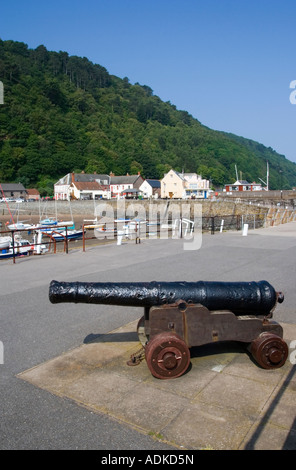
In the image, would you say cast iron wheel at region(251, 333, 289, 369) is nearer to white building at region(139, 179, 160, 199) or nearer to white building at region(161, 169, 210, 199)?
white building at region(161, 169, 210, 199)

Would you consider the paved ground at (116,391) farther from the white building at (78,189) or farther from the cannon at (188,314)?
the white building at (78,189)

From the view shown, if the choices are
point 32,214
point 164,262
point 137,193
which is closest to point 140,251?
point 164,262

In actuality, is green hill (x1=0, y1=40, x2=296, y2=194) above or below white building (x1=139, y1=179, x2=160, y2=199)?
above

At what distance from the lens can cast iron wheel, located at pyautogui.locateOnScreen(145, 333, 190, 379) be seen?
13.5 ft

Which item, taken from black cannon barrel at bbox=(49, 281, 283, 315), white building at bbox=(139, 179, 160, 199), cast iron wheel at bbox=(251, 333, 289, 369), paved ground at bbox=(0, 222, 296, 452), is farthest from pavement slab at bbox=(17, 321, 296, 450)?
white building at bbox=(139, 179, 160, 199)

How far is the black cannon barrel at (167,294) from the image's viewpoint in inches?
170

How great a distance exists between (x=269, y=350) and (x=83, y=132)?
146 metres

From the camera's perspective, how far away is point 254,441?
3.12m

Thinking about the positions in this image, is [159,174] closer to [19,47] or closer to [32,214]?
[32,214]

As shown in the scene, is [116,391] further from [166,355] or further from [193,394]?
[193,394]

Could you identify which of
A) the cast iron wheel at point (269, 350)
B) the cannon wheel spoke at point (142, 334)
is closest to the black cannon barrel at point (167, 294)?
the cast iron wheel at point (269, 350)

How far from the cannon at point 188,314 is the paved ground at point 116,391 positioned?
10.2 inches

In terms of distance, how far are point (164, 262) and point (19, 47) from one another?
19598 cm

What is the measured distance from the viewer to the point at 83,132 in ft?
465
